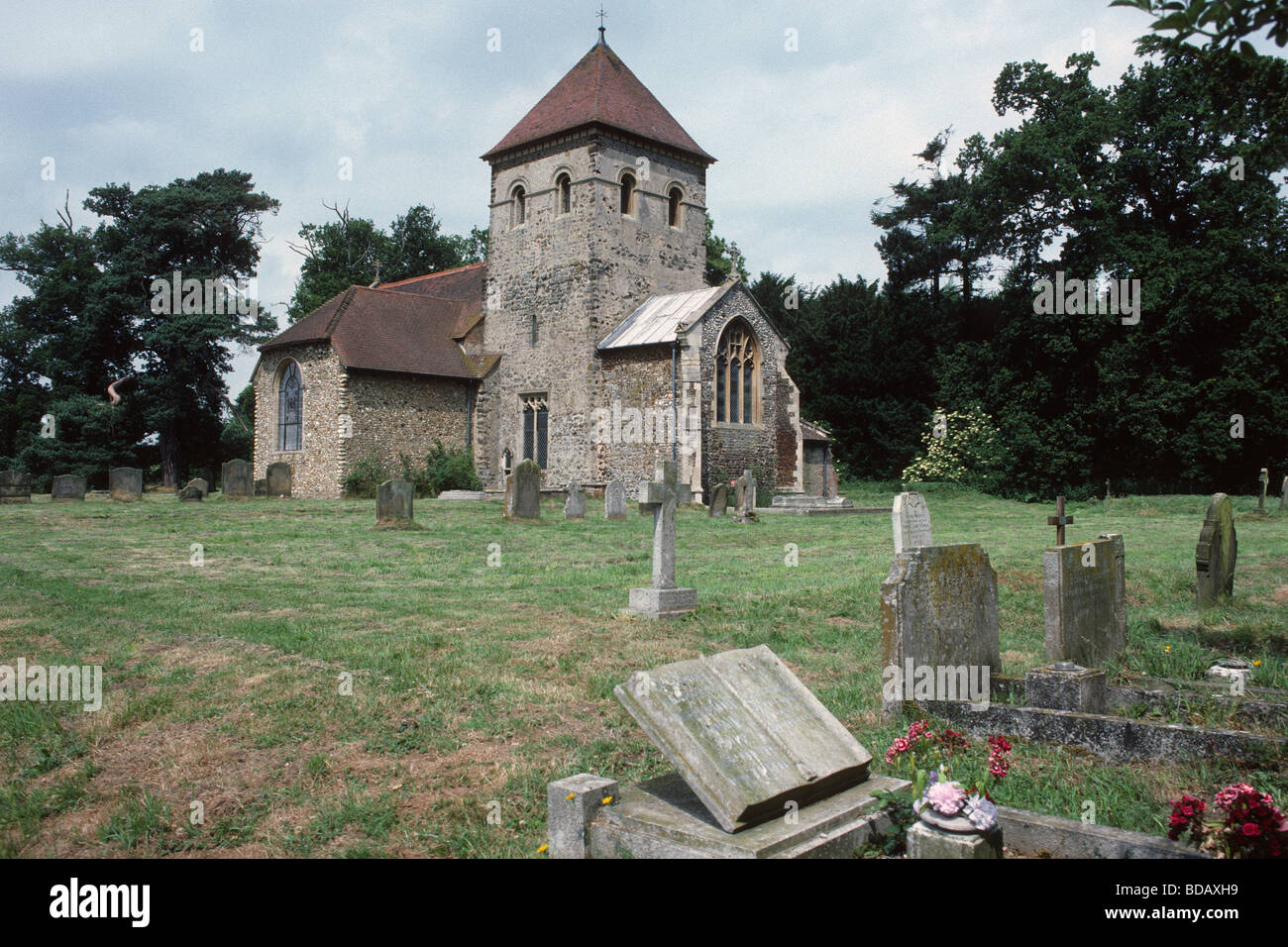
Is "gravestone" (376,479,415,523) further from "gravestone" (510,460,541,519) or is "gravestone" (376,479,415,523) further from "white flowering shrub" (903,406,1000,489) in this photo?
"white flowering shrub" (903,406,1000,489)

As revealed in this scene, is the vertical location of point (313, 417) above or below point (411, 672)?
above

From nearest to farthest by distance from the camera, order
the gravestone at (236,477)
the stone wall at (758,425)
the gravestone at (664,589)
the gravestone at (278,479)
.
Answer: the gravestone at (664,589)
the gravestone at (236,477)
the gravestone at (278,479)
the stone wall at (758,425)

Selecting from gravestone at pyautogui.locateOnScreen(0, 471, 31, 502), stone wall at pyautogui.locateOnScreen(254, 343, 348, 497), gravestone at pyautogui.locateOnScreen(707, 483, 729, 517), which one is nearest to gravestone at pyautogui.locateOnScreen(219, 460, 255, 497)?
stone wall at pyautogui.locateOnScreen(254, 343, 348, 497)

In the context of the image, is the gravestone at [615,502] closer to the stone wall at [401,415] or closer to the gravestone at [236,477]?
the gravestone at [236,477]

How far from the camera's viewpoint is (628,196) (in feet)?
96.0

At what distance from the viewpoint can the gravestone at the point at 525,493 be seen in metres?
18.8

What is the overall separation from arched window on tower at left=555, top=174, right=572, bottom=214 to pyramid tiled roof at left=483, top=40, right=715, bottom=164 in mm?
1361

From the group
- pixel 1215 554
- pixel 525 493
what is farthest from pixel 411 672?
pixel 525 493

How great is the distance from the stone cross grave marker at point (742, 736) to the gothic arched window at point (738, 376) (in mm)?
23516

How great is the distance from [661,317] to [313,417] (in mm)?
11242

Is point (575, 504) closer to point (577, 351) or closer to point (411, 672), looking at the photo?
point (577, 351)

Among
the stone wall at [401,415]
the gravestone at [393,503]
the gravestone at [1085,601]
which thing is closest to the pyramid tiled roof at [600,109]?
the stone wall at [401,415]

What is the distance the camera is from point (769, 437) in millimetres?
28734
